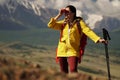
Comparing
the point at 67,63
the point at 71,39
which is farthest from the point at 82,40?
the point at 67,63

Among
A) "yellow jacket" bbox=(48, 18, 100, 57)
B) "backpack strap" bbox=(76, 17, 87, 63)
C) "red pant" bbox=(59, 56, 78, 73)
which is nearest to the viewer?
"red pant" bbox=(59, 56, 78, 73)

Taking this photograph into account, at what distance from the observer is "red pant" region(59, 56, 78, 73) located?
12.0m

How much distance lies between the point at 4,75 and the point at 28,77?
0.45 metres

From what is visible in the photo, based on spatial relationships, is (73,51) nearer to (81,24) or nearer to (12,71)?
(81,24)

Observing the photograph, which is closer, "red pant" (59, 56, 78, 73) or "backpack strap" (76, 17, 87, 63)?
"red pant" (59, 56, 78, 73)

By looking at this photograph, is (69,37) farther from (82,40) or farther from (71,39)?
(82,40)

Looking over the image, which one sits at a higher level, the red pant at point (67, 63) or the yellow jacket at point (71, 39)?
the yellow jacket at point (71, 39)

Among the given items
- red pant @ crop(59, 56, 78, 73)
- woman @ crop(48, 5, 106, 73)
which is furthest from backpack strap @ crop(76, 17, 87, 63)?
red pant @ crop(59, 56, 78, 73)

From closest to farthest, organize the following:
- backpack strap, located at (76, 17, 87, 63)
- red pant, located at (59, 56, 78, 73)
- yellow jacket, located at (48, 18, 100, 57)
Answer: red pant, located at (59, 56, 78, 73)
yellow jacket, located at (48, 18, 100, 57)
backpack strap, located at (76, 17, 87, 63)

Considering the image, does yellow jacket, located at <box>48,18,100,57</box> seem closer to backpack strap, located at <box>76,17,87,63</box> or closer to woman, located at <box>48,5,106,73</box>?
woman, located at <box>48,5,106,73</box>

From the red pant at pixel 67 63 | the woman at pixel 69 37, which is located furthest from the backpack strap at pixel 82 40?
the red pant at pixel 67 63

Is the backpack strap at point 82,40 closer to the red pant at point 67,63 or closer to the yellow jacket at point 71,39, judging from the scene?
the yellow jacket at point 71,39

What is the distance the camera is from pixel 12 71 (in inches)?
230

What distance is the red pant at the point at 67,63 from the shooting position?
472 inches
